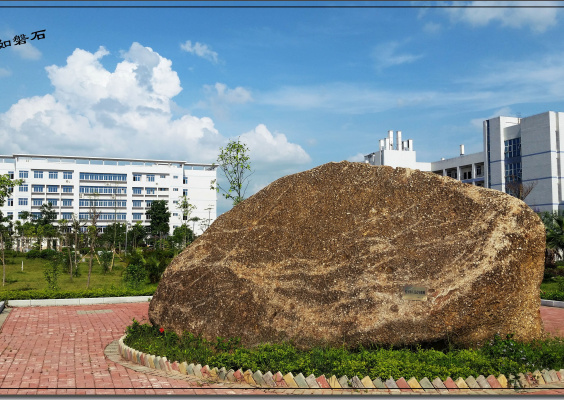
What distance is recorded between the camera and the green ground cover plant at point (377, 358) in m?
6.32

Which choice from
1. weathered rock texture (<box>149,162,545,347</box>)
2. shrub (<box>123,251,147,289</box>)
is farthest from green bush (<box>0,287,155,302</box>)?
weathered rock texture (<box>149,162,545,347</box>)

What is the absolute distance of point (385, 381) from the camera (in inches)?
244

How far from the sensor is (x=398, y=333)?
287 inches

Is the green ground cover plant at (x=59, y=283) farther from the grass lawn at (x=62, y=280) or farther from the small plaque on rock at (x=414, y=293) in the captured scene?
the small plaque on rock at (x=414, y=293)

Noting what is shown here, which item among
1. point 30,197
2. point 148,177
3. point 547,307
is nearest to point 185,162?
point 148,177

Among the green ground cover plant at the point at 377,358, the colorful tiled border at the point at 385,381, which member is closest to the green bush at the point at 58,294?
the green ground cover plant at the point at 377,358

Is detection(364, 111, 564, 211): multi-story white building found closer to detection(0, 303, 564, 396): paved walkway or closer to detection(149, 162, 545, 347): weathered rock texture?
detection(0, 303, 564, 396): paved walkway

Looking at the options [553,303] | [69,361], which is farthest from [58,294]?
[553,303]

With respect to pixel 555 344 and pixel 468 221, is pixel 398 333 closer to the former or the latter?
pixel 468 221

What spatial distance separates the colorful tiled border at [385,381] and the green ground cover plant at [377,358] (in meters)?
0.08

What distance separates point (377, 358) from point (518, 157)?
42147 mm

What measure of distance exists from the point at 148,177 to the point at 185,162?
5851mm

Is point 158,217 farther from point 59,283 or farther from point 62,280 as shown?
point 59,283

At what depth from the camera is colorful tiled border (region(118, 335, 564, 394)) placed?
6141mm
